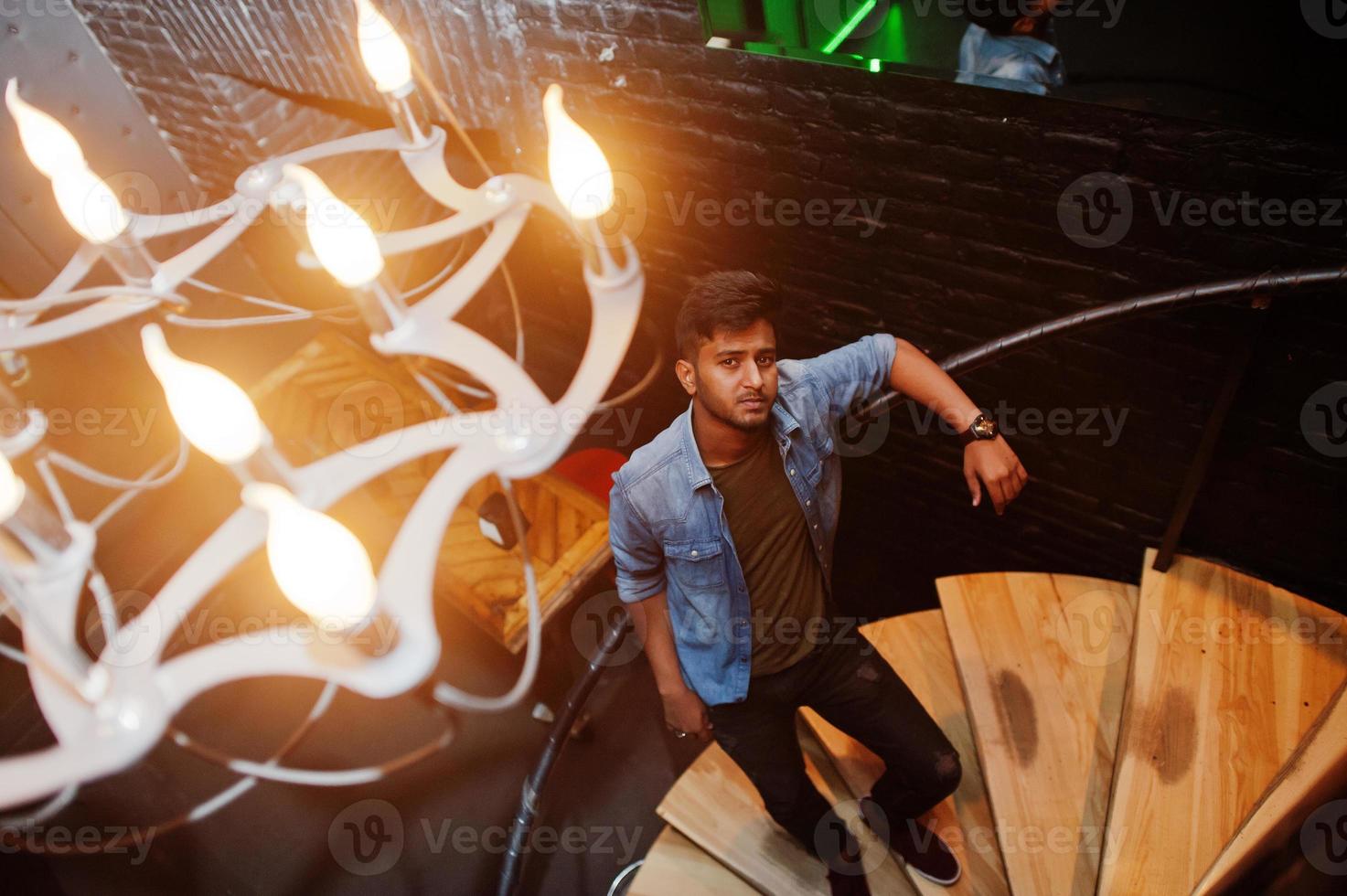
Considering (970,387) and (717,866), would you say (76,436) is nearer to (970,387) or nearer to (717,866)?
(717,866)

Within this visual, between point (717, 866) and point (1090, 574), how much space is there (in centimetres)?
179

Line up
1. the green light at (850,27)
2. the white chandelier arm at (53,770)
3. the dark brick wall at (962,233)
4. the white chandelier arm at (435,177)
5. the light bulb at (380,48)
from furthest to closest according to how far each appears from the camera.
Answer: the green light at (850,27)
the dark brick wall at (962,233)
the white chandelier arm at (435,177)
the light bulb at (380,48)
the white chandelier arm at (53,770)

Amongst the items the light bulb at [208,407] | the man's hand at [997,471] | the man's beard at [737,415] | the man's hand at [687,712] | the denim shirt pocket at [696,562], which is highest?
Answer: the light bulb at [208,407]

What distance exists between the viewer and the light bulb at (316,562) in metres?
0.80

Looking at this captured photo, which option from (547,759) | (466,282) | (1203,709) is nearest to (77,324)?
(466,282)

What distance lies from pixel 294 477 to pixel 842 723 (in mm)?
1605

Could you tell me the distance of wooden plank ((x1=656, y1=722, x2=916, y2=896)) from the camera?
2.35m

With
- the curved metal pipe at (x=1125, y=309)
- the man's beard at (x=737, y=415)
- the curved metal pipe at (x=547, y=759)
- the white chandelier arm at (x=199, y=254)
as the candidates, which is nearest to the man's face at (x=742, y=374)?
the man's beard at (x=737, y=415)

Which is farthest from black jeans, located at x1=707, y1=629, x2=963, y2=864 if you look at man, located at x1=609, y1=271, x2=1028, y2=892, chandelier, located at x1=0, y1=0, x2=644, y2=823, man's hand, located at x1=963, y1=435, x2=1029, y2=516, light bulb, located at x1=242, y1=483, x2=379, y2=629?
light bulb, located at x1=242, y1=483, x2=379, y2=629

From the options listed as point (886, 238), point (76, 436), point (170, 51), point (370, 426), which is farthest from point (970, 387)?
point (76, 436)

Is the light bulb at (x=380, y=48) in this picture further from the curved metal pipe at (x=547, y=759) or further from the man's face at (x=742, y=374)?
the curved metal pipe at (x=547, y=759)

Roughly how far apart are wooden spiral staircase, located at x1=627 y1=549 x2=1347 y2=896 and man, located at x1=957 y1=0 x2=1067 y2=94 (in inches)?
53.8

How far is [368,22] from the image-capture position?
4.00 ft

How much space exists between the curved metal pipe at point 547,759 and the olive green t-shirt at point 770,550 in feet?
2.26
